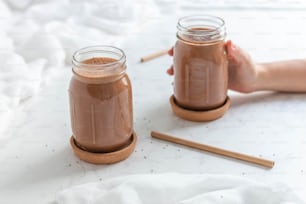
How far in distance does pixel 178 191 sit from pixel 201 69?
25cm

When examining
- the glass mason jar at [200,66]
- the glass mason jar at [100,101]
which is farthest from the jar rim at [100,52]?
the glass mason jar at [200,66]

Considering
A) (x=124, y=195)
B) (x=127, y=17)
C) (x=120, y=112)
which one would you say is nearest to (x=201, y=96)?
(x=120, y=112)

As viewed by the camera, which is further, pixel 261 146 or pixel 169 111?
pixel 169 111

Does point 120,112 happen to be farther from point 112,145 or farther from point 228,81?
point 228,81

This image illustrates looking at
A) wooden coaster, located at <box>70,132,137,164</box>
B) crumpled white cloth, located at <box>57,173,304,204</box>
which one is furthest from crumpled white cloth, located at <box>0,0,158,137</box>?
crumpled white cloth, located at <box>57,173,304,204</box>

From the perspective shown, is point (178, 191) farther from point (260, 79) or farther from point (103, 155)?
point (260, 79)

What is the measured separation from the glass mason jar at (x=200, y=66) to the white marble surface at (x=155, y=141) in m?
0.04

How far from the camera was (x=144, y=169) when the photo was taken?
920 mm

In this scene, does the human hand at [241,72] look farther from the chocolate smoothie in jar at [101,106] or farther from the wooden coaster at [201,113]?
the chocolate smoothie in jar at [101,106]

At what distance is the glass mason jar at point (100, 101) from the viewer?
0.89 metres

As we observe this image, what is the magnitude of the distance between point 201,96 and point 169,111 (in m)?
0.08

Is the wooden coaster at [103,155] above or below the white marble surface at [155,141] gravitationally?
above

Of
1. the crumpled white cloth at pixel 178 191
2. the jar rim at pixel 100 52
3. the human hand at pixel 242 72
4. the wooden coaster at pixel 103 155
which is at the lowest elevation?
the wooden coaster at pixel 103 155

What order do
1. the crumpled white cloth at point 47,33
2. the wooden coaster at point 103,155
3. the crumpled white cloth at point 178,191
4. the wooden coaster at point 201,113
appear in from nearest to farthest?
the crumpled white cloth at point 178,191, the wooden coaster at point 103,155, the wooden coaster at point 201,113, the crumpled white cloth at point 47,33
